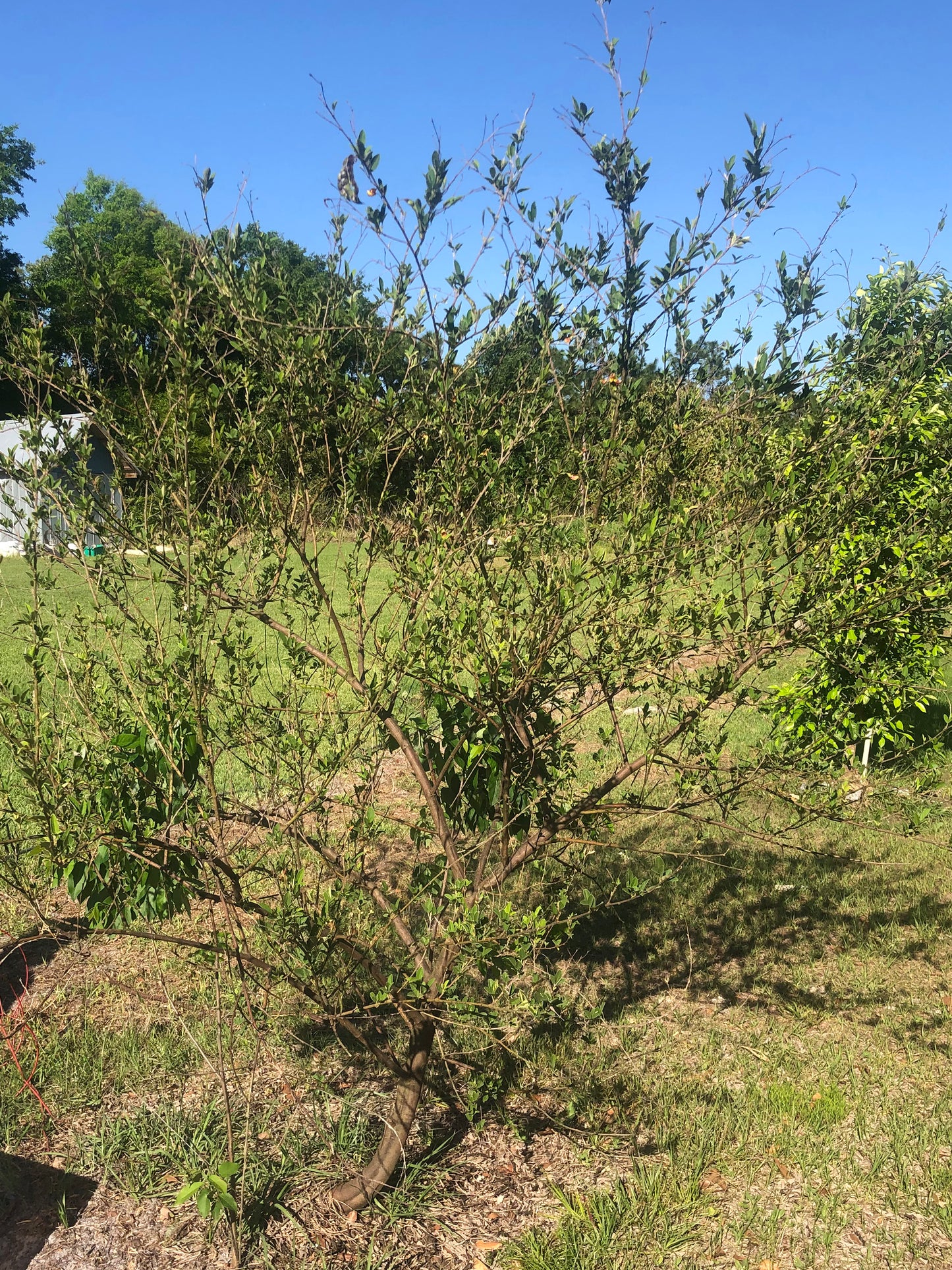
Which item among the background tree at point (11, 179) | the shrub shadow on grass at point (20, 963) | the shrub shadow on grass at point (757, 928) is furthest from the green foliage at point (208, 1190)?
the background tree at point (11, 179)

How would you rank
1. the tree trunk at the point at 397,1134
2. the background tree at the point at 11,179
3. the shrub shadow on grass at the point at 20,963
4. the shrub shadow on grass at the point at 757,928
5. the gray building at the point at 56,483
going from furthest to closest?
the background tree at the point at 11,179, the shrub shadow on grass at the point at 757,928, the shrub shadow on grass at the point at 20,963, the tree trunk at the point at 397,1134, the gray building at the point at 56,483

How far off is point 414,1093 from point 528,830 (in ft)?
3.29

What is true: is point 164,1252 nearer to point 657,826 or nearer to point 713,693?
point 713,693

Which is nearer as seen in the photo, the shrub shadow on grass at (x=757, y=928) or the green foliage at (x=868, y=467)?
the green foliage at (x=868, y=467)

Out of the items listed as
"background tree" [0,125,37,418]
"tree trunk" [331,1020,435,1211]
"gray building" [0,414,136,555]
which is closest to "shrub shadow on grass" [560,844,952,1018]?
"tree trunk" [331,1020,435,1211]

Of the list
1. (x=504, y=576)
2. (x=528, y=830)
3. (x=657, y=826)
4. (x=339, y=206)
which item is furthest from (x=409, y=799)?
(x=339, y=206)

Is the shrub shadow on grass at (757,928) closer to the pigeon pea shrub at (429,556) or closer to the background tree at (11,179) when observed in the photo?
the pigeon pea shrub at (429,556)

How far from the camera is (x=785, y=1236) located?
3109 mm

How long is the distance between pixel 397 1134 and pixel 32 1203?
1197 mm

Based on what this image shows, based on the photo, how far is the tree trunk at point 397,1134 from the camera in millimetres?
3201

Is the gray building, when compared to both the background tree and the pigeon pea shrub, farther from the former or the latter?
the background tree

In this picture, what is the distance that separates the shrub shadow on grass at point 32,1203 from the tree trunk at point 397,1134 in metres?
0.83

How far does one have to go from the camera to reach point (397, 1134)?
319 centimetres

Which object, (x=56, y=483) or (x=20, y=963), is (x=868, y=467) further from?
(x=20, y=963)
